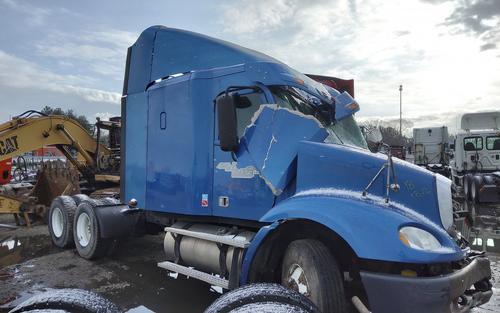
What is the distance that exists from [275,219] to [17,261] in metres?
5.65

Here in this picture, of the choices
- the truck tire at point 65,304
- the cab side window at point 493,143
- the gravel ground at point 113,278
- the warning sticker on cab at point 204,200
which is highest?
the cab side window at point 493,143

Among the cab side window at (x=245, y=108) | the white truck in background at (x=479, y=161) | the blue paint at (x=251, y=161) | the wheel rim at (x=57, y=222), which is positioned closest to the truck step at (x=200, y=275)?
the blue paint at (x=251, y=161)

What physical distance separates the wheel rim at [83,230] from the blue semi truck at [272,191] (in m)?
0.54

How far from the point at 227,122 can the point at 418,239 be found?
2205mm

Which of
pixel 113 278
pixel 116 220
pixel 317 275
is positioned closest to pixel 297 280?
pixel 317 275

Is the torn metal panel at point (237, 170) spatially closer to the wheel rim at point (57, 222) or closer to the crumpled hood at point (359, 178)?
the crumpled hood at point (359, 178)

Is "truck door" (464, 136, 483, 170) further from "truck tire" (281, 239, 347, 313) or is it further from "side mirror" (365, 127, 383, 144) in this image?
"truck tire" (281, 239, 347, 313)

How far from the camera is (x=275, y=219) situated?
12.1 ft

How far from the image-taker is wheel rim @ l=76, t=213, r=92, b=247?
7.31 metres

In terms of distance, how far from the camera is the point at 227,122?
14.3ft

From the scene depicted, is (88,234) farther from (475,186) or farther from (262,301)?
(475,186)

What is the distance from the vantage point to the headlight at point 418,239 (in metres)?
3.00

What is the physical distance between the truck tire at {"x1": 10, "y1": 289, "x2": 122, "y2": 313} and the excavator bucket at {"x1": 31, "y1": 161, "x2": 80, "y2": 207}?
901 centimetres

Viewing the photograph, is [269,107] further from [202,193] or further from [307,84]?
[202,193]
